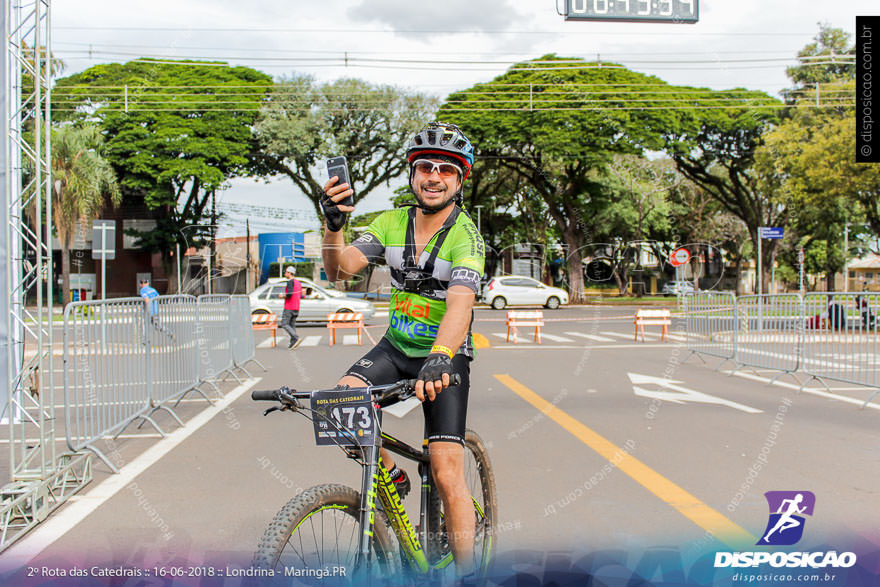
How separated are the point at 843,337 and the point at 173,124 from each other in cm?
3747

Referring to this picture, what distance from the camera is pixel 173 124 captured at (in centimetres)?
4034

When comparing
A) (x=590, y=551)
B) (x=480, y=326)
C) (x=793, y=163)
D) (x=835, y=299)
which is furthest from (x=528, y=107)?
(x=590, y=551)

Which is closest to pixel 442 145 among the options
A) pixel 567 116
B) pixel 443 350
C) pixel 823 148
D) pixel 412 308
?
pixel 412 308

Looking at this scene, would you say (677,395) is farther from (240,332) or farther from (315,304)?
(315,304)

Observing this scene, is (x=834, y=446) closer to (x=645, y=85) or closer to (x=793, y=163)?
(x=793, y=163)

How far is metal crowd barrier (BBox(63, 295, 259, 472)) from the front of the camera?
17.8 ft

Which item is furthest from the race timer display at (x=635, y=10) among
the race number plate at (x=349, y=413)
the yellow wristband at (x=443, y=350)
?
the race number plate at (x=349, y=413)

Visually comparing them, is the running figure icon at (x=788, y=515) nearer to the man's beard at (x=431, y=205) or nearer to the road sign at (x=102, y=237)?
the man's beard at (x=431, y=205)

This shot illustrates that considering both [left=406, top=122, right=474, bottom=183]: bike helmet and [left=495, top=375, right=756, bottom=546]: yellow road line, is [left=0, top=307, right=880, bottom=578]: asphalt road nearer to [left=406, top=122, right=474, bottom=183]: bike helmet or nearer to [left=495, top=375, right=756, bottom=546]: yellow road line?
[left=495, top=375, right=756, bottom=546]: yellow road line

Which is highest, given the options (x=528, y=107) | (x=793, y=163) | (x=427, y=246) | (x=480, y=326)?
(x=528, y=107)

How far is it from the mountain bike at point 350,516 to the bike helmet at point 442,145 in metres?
0.95

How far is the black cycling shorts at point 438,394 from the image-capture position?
289 centimetres

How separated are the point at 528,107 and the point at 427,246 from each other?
3655 centimetres

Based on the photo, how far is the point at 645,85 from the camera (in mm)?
36344
